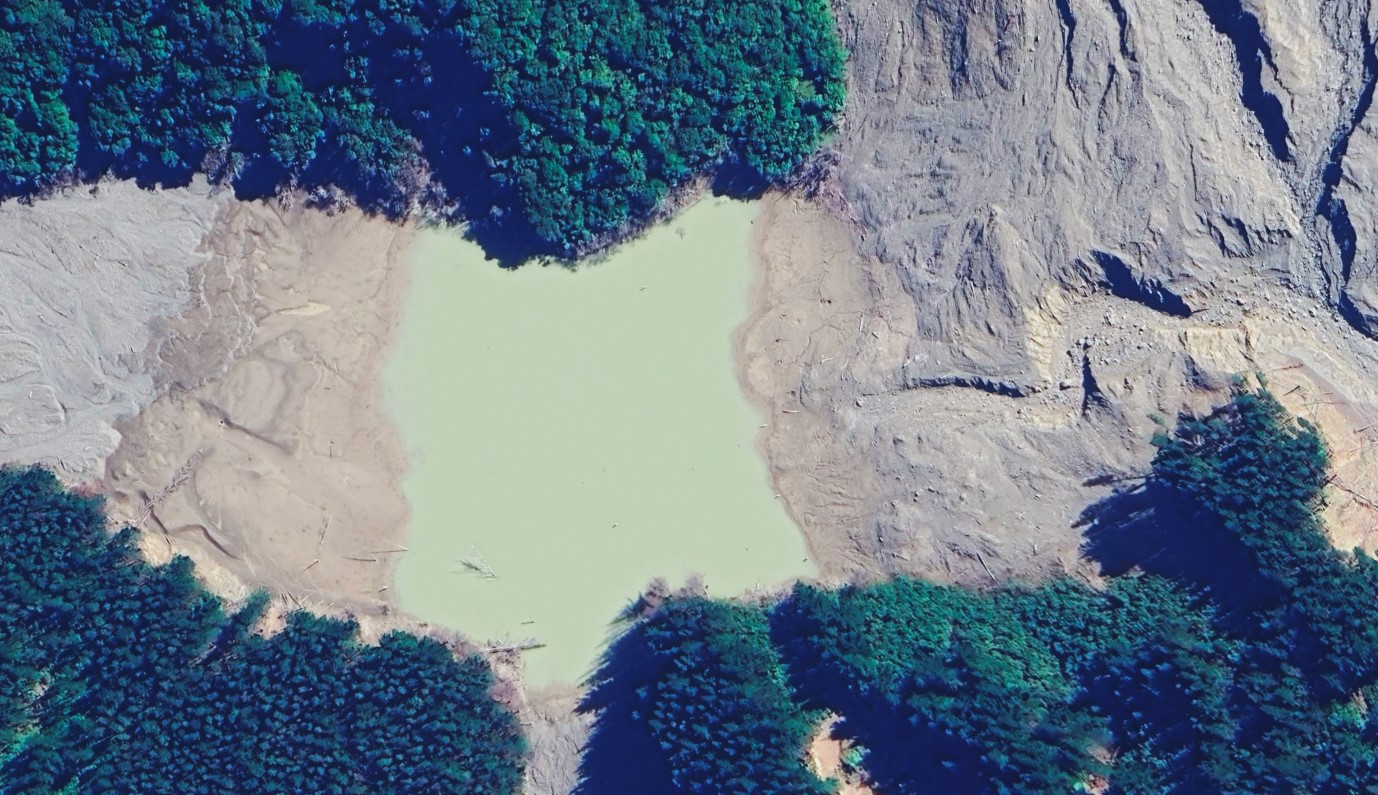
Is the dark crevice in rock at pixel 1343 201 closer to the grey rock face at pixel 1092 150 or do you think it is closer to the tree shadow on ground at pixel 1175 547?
the grey rock face at pixel 1092 150

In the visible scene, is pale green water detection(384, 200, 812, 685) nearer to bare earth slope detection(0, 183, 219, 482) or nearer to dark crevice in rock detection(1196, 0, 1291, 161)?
bare earth slope detection(0, 183, 219, 482)

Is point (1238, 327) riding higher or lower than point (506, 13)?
lower

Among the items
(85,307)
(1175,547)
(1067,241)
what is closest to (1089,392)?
(1067,241)

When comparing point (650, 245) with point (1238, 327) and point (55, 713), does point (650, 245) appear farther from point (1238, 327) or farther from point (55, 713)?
point (55, 713)

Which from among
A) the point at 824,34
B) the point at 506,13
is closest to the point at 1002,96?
the point at 824,34

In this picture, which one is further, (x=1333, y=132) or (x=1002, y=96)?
(x=1002, y=96)

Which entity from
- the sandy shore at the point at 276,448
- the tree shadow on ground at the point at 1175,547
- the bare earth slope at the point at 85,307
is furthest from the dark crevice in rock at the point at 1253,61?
the bare earth slope at the point at 85,307
